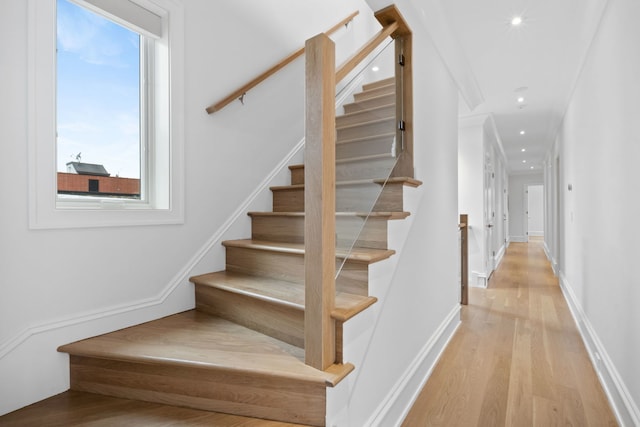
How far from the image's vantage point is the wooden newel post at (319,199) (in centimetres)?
122

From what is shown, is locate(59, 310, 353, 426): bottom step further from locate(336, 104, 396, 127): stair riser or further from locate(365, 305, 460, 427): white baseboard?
Answer: locate(336, 104, 396, 127): stair riser

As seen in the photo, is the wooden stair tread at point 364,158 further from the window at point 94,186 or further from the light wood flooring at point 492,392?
the window at point 94,186

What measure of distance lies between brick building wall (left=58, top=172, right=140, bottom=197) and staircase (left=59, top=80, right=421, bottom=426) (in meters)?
0.66

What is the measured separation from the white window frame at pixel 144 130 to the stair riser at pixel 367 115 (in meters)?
1.12

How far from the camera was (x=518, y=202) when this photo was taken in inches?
489

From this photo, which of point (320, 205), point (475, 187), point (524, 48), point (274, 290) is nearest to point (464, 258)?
point (475, 187)

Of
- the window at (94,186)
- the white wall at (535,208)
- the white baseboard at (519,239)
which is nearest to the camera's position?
the window at (94,186)

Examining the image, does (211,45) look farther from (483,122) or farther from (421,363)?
(483,122)

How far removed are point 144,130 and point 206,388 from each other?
1.52 metres

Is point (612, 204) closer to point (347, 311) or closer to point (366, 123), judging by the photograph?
point (366, 123)

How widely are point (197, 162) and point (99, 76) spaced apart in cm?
68

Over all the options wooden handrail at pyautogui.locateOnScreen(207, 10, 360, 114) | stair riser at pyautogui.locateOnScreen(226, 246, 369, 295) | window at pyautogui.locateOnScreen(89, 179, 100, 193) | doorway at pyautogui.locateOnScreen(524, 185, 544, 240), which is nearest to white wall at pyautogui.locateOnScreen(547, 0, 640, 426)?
stair riser at pyautogui.locateOnScreen(226, 246, 369, 295)

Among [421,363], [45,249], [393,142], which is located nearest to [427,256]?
[421,363]

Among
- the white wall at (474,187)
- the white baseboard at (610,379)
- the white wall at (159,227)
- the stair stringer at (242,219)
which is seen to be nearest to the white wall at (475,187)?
the white wall at (474,187)
